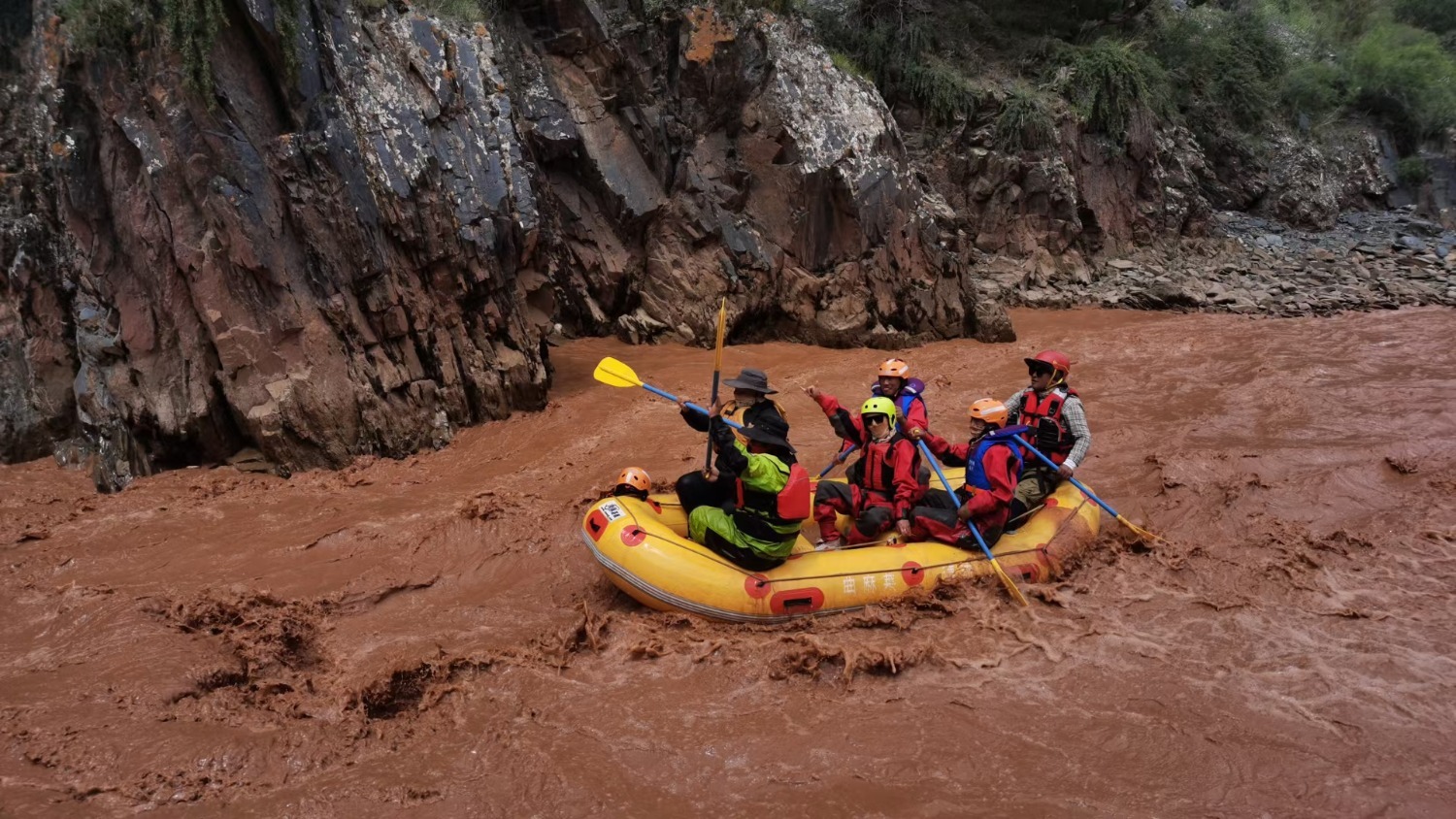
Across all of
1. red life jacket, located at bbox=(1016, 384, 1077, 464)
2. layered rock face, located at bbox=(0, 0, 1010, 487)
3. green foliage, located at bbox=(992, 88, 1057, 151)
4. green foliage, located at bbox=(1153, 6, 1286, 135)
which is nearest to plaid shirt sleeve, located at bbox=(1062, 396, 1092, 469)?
red life jacket, located at bbox=(1016, 384, 1077, 464)

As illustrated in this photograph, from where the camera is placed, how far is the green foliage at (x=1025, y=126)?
14.4 meters

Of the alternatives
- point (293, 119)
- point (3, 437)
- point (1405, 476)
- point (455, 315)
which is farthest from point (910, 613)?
point (3, 437)

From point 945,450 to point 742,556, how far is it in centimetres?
171

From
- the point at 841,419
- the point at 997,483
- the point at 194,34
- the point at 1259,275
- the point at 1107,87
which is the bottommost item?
the point at 1259,275

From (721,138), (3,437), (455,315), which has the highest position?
(721,138)

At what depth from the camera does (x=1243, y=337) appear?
11.3m

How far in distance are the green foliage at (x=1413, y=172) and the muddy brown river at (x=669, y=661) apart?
16313 mm

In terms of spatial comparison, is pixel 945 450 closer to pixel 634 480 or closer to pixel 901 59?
pixel 634 480

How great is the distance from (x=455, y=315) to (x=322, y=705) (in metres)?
4.65

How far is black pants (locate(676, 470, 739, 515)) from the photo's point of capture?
479 centimetres

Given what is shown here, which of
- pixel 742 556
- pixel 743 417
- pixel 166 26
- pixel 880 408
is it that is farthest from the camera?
pixel 166 26

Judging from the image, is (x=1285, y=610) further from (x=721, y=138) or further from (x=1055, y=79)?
(x=1055, y=79)

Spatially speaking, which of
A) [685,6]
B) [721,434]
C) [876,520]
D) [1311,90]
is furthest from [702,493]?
[1311,90]

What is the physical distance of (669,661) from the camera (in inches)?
157
